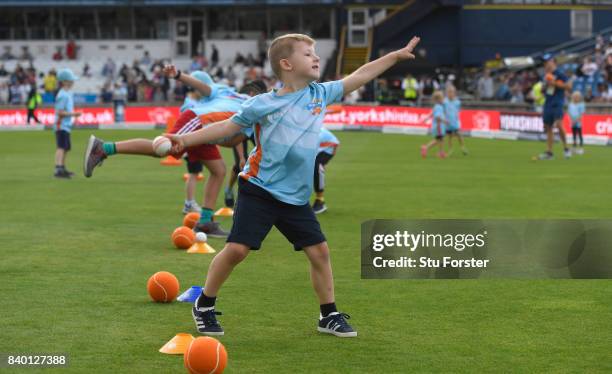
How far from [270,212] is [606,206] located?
10141 mm

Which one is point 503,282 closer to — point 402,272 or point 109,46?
point 402,272

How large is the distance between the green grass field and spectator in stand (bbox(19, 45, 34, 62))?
150 ft

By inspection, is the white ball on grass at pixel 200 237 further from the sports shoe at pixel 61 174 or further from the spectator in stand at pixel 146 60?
the spectator in stand at pixel 146 60

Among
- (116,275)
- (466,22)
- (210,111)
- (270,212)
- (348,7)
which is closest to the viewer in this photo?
(270,212)

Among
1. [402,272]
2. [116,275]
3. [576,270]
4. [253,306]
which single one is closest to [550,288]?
[576,270]

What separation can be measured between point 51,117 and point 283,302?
35.4 meters

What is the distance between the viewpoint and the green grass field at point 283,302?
7.32 meters

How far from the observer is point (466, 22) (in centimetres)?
5719

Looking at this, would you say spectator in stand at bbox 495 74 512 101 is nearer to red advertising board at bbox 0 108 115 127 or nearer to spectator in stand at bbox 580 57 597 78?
spectator in stand at bbox 580 57 597 78

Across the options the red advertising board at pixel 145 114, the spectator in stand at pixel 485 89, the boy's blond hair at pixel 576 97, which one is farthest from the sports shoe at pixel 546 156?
the red advertising board at pixel 145 114

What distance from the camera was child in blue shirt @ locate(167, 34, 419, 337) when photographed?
7.66 m

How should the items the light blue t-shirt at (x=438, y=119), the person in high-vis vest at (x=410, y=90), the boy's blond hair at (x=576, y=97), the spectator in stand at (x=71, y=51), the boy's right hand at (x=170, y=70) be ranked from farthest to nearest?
the spectator in stand at (x=71, y=51), the person in high-vis vest at (x=410, y=90), the boy's blond hair at (x=576, y=97), the light blue t-shirt at (x=438, y=119), the boy's right hand at (x=170, y=70)

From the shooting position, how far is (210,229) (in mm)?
13367

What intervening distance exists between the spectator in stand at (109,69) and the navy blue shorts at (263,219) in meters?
52.1
